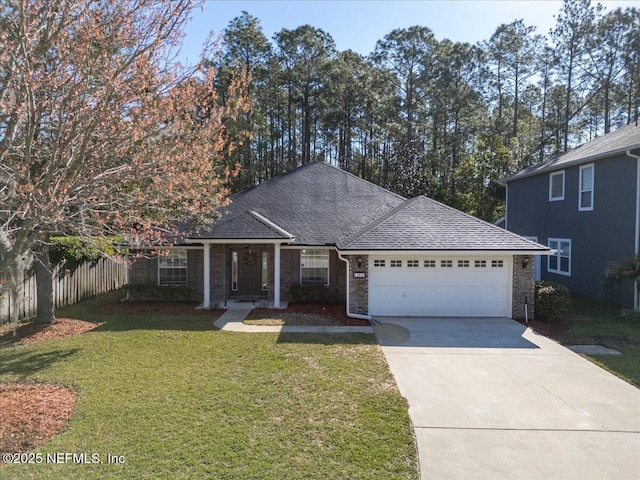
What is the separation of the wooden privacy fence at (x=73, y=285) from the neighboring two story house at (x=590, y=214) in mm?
16174

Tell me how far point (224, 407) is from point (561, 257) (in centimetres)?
1657

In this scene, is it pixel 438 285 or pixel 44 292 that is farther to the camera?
pixel 438 285

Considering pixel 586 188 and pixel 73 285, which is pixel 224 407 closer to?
pixel 73 285

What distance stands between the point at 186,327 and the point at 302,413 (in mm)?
6144

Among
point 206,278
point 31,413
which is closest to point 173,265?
point 206,278

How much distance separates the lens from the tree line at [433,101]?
30578 millimetres

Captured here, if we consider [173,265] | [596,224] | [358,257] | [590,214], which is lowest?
[173,265]

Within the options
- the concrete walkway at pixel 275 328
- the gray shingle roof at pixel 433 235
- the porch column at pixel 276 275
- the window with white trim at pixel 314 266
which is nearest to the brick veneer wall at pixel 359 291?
the gray shingle roof at pixel 433 235

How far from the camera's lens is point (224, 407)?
5805mm

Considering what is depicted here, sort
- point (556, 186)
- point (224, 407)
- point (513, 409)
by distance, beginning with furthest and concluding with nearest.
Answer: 1. point (556, 186)
2. point (513, 409)
3. point (224, 407)

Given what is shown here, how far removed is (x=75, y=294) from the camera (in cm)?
1429

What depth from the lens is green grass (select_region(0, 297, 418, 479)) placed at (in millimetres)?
4402

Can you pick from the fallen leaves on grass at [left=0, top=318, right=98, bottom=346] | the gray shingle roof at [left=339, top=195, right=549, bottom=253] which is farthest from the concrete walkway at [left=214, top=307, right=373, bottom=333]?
the fallen leaves on grass at [left=0, top=318, right=98, bottom=346]

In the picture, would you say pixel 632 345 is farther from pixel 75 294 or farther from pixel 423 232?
pixel 75 294
